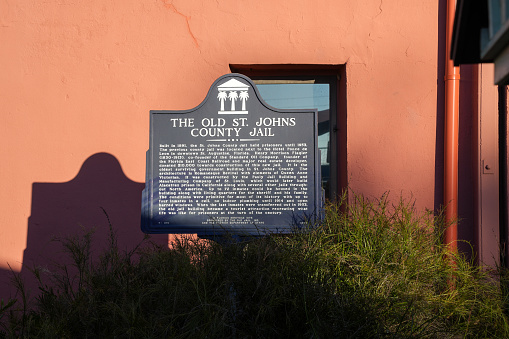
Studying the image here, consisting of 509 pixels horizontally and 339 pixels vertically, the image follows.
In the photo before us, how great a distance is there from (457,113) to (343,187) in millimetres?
1208

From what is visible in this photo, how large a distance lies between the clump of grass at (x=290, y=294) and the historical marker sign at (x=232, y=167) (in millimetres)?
192

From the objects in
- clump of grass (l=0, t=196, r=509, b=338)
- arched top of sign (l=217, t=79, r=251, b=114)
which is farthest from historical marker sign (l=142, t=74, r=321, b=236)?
clump of grass (l=0, t=196, r=509, b=338)

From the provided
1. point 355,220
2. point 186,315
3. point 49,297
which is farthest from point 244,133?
point 49,297

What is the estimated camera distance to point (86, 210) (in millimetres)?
4047

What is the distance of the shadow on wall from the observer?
401cm

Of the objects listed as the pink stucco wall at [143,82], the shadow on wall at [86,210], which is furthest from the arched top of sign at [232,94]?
the shadow on wall at [86,210]

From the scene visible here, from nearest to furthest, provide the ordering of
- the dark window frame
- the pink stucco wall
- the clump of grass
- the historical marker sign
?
the clump of grass
the historical marker sign
the pink stucco wall
the dark window frame

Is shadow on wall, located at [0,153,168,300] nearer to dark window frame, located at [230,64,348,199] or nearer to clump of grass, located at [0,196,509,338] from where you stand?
clump of grass, located at [0,196,509,338]

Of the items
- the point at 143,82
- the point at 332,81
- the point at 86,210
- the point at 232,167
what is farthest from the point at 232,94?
the point at 86,210

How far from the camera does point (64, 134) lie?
4.09 m

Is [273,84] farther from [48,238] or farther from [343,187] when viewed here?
[48,238]

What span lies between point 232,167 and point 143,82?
4.93 feet

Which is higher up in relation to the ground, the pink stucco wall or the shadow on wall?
the pink stucco wall

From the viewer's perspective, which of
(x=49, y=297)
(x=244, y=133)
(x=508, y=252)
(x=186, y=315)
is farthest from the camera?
(x=508, y=252)
